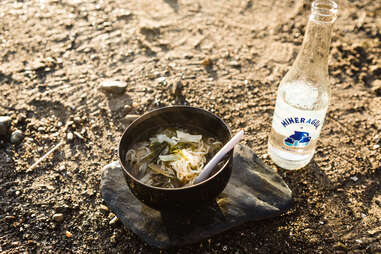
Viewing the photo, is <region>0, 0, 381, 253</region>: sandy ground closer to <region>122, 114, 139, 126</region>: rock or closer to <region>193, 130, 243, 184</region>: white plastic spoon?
<region>122, 114, 139, 126</region>: rock

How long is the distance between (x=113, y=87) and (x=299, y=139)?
1.79m

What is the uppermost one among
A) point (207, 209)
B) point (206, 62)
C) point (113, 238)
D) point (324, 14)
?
point (324, 14)

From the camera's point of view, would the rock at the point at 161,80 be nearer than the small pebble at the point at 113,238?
No

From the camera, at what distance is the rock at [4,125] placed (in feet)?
9.87

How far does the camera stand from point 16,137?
3010mm

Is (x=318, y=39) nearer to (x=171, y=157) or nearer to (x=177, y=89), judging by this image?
(x=171, y=157)

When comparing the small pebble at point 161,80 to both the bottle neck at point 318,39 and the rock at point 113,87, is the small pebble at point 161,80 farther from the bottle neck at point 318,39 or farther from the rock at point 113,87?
the bottle neck at point 318,39

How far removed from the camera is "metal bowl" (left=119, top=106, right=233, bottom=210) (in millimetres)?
1959

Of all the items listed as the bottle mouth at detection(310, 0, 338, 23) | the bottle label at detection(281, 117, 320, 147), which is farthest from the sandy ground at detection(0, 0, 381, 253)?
the bottle mouth at detection(310, 0, 338, 23)

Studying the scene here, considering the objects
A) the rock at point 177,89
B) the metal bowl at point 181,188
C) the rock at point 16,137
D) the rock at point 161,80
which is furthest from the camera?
the rock at point 161,80

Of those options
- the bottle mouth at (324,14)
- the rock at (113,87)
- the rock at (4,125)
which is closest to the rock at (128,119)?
the rock at (113,87)

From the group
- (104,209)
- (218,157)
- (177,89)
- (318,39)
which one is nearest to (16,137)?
(104,209)

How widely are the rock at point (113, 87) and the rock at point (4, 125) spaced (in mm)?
865

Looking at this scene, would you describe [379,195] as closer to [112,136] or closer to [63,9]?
[112,136]
